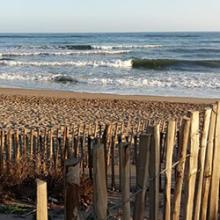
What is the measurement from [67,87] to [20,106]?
25.4 feet

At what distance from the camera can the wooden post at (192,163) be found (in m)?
3.87

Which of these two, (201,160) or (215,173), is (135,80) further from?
(201,160)

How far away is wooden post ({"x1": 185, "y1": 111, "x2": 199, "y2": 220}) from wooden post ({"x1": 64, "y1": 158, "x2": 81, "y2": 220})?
1.32 meters

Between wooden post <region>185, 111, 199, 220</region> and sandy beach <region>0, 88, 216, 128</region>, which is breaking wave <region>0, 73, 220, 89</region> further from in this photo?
wooden post <region>185, 111, 199, 220</region>

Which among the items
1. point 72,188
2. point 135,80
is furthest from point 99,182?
point 135,80

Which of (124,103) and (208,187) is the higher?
(208,187)

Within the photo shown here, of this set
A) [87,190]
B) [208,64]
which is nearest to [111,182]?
[87,190]

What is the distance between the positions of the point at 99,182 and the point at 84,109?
11512 mm

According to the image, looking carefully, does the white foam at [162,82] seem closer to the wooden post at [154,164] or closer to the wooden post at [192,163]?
the wooden post at [192,163]

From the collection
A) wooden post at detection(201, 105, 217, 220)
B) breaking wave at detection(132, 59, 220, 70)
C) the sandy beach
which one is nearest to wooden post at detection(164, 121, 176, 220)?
wooden post at detection(201, 105, 217, 220)

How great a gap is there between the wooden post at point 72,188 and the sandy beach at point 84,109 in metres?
8.84

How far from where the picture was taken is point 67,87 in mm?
22609

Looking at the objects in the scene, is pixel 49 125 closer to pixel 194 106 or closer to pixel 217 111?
pixel 194 106

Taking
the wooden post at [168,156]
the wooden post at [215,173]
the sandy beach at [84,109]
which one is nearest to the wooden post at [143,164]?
the wooden post at [168,156]
